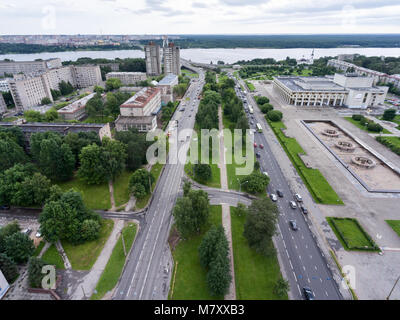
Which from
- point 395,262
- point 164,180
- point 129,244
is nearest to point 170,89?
point 164,180

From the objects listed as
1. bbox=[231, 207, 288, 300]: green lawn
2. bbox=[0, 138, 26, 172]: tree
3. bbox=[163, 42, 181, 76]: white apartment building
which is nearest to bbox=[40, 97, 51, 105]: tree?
bbox=[0, 138, 26, 172]: tree

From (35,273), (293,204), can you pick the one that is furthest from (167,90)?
(35,273)

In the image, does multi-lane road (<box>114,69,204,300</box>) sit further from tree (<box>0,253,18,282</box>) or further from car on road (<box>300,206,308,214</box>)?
car on road (<box>300,206,308,214</box>)

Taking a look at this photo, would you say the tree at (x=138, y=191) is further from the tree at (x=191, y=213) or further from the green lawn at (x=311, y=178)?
the green lawn at (x=311, y=178)

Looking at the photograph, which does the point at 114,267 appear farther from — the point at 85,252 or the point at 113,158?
the point at 113,158

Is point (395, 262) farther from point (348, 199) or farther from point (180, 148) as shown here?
point (180, 148)

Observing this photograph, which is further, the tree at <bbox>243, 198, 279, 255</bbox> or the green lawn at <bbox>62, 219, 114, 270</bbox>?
the green lawn at <bbox>62, 219, 114, 270</bbox>

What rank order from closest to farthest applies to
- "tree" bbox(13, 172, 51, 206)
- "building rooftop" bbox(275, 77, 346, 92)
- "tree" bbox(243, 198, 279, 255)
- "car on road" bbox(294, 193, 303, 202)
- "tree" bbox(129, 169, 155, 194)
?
1. "tree" bbox(243, 198, 279, 255)
2. "tree" bbox(13, 172, 51, 206)
3. "tree" bbox(129, 169, 155, 194)
4. "car on road" bbox(294, 193, 303, 202)
5. "building rooftop" bbox(275, 77, 346, 92)

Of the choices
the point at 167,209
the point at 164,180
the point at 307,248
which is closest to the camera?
the point at 307,248

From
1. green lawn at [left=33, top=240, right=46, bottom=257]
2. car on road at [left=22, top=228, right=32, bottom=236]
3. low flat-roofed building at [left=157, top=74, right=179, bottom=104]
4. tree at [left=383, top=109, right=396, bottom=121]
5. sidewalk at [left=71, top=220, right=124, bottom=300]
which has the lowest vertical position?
sidewalk at [left=71, top=220, right=124, bottom=300]
